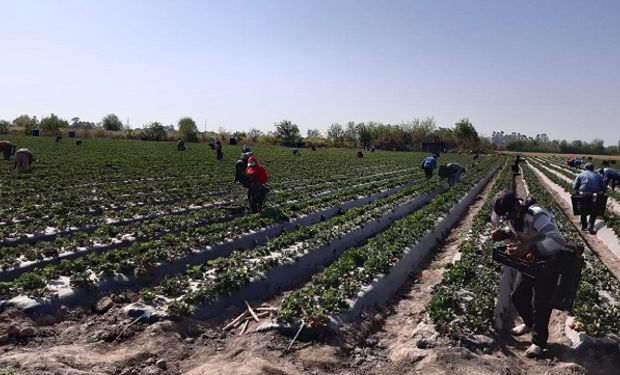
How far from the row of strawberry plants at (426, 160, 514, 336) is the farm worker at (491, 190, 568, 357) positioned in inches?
26.9

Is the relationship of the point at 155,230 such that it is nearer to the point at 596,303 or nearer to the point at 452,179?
the point at 596,303

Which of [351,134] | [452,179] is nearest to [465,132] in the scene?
[351,134]

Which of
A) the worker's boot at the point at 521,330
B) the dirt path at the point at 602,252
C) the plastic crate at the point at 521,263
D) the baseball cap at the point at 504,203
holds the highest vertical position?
the baseball cap at the point at 504,203

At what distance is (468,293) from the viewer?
7664mm

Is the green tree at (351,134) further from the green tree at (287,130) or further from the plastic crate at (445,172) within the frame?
the plastic crate at (445,172)

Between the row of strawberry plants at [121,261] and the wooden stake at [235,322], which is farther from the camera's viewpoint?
the row of strawberry plants at [121,261]

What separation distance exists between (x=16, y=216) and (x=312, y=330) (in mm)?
9997

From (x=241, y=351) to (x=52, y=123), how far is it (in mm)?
98656

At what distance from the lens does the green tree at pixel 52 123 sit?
86562 mm

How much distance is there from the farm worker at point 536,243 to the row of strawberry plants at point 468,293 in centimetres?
68

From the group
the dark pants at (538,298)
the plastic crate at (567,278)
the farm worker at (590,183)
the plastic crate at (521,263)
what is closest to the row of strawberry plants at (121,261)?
the plastic crate at (521,263)

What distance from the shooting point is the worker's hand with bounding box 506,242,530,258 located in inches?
233

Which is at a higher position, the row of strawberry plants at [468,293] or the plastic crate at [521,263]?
the plastic crate at [521,263]

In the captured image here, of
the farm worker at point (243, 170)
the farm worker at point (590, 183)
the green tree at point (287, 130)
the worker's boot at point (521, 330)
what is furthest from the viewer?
the green tree at point (287, 130)
